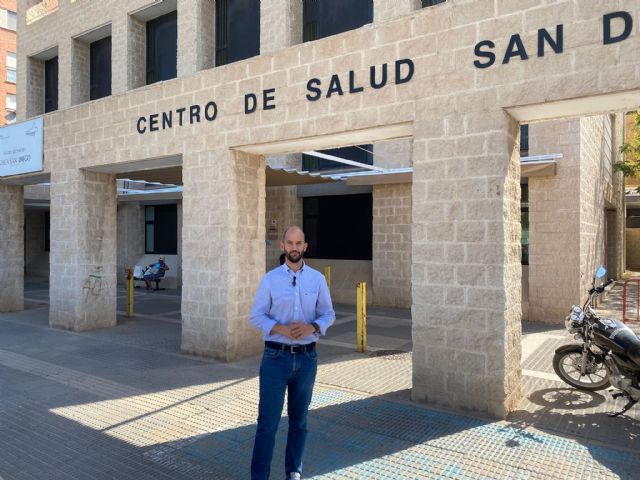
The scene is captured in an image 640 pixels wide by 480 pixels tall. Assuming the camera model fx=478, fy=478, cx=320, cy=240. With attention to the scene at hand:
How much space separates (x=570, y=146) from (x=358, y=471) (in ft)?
30.9

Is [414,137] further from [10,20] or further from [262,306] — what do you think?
[10,20]

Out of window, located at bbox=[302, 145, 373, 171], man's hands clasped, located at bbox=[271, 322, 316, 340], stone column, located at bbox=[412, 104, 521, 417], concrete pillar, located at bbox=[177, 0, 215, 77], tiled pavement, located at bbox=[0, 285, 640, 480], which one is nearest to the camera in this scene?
man's hands clasped, located at bbox=[271, 322, 316, 340]

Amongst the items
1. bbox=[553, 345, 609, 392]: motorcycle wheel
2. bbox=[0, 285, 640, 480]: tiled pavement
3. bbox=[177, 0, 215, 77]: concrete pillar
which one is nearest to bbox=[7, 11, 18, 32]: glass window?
bbox=[177, 0, 215, 77]: concrete pillar

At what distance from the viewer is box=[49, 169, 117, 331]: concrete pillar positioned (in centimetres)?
1045

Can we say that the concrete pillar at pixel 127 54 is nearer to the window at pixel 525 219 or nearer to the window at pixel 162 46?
the window at pixel 162 46

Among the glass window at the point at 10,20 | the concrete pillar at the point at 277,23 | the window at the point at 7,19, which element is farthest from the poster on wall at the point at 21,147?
the glass window at the point at 10,20

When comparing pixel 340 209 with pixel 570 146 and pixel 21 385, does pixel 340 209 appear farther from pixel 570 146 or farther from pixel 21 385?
pixel 21 385

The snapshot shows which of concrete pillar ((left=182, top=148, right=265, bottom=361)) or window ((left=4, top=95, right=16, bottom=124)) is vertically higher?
window ((left=4, top=95, right=16, bottom=124))

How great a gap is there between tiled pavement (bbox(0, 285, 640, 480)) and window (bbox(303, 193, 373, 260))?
800 centimetres

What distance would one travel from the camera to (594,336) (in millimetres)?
5730

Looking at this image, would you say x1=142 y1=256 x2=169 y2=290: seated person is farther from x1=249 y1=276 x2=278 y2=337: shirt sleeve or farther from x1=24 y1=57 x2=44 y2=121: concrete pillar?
x1=249 y1=276 x2=278 y2=337: shirt sleeve

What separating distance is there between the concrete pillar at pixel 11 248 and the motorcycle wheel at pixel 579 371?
44.2 feet

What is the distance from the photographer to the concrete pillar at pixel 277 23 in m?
7.97

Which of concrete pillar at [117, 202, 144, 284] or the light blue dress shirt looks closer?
the light blue dress shirt
